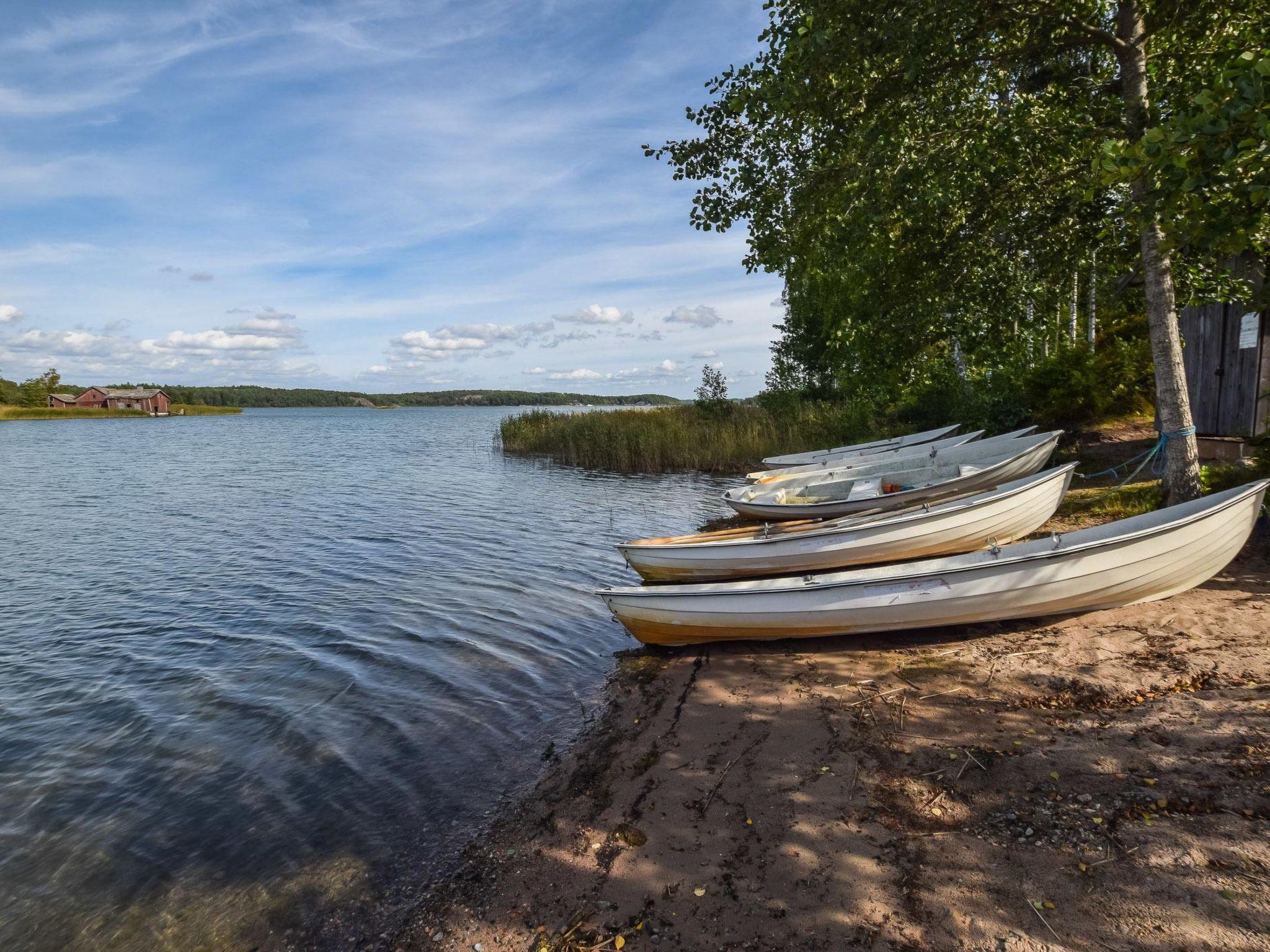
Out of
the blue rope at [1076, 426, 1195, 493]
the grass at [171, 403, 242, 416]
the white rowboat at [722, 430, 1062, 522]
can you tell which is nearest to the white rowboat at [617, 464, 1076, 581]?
the blue rope at [1076, 426, 1195, 493]

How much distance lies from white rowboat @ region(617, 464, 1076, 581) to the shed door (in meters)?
3.85

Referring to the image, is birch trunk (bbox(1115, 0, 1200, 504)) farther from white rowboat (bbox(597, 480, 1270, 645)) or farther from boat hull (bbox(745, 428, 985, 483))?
boat hull (bbox(745, 428, 985, 483))

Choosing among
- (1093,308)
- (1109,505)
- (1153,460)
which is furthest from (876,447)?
(1109,505)

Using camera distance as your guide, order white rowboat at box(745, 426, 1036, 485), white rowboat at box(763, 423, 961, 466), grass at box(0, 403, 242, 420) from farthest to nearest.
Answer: grass at box(0, 403, 242, 420) < white rowboat at box(763, 423, 961, 466) < white rowboat at box(745, 426, 1036, 485)

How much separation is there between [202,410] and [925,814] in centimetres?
14577

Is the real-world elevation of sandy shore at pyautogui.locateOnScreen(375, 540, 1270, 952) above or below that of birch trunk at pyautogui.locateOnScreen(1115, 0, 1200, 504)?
below

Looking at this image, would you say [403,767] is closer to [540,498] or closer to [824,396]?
[540,498]

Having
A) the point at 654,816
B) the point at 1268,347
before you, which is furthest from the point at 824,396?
the point at 654,816

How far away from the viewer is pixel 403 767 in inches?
209

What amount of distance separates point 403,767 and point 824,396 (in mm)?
25205

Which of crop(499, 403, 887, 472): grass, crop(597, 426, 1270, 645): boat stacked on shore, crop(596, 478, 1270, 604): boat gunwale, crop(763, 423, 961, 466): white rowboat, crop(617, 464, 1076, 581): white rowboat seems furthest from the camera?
crop(499, 403, 887, 472): grass

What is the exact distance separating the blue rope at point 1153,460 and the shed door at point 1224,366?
2.61ft

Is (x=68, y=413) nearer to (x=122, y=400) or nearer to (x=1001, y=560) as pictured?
(x=122, y=400)

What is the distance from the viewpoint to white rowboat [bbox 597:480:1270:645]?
5.79 m
